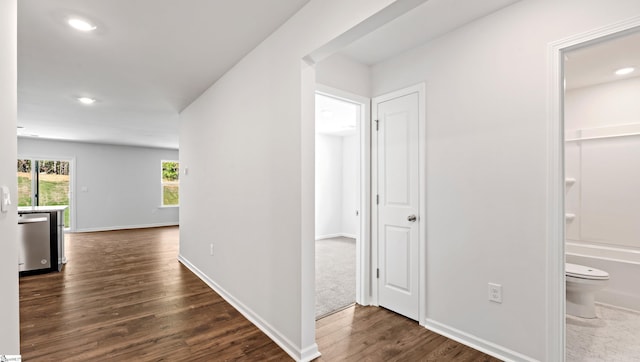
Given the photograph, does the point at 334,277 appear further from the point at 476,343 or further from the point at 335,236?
the point at 335,236

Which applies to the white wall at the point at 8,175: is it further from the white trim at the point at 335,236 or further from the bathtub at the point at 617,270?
the white trim at the point at 335,236

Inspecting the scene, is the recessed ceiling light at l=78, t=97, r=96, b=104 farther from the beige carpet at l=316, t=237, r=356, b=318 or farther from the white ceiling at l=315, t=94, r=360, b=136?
the beige carpet at l=316, t=237, r=356, b=318

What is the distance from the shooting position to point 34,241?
4.10m

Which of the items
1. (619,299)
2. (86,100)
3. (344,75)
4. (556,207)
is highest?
(86,100)

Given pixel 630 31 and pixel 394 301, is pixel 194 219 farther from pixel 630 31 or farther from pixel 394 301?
pixel 630 31

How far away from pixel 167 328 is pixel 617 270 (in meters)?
4.48

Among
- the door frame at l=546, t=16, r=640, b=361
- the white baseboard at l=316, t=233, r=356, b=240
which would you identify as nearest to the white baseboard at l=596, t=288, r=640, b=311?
the door frame at l=546, t=16, r=640, b=361

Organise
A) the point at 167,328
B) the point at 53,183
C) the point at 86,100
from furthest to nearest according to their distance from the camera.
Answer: the point at 53,183, the point at 86,100, the point at 167,328

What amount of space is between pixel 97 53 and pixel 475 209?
3479 mm

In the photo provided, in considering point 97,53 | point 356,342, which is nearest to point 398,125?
point 356,342

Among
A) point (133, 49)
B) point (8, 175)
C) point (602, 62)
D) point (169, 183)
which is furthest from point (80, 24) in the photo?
point (169, 183)

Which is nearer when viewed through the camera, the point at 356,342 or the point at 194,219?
the point at 356,342

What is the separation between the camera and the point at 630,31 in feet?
5.26

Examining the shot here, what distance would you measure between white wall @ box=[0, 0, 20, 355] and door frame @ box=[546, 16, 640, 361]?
8.82 ft
